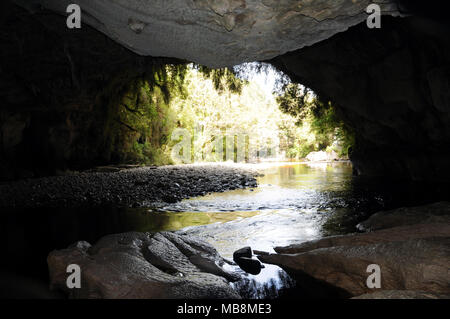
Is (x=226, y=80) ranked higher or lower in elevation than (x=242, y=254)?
higher

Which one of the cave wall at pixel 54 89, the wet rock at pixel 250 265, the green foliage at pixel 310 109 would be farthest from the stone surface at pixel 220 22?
the green foliage at pixel 310 109

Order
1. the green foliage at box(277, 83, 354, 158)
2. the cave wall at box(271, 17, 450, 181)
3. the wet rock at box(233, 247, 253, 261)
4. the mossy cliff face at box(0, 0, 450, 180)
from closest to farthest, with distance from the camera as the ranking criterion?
the mossy cliff face at box(0, 0, 450, 180) → the wet rock at box(233, 247, 253, 261) → the cave wall at box(271, 17, 450, 181) → the green foliage at box(277, 83, 354, 158)

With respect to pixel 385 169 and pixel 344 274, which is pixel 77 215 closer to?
pixel 344 274

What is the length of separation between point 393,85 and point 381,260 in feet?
26.8

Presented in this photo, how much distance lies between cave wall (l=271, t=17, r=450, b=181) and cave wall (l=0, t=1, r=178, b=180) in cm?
573

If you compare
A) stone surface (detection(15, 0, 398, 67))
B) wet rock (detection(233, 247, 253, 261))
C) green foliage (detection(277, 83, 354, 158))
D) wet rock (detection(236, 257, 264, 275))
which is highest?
green foliage (detection(277, 83, 354, 158))

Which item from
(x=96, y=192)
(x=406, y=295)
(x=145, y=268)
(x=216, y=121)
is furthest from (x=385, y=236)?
(x=216, y=121)

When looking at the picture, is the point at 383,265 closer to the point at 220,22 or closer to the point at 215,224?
the point at 220,22

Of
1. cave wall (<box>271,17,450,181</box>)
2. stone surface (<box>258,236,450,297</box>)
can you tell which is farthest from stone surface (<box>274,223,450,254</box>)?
cave wall (<box>271,17,450,181</box>)

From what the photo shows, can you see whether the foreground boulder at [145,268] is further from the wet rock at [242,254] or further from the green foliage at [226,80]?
the green foliage at [226,80]

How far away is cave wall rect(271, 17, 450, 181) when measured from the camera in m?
7.29

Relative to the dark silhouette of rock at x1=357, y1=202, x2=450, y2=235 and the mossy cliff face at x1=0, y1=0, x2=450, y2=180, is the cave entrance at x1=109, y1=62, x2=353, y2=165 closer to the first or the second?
the mossy cliff face at x1=0, y1=0, x2=450, y2=180

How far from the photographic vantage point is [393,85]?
28.8 feet

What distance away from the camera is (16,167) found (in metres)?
11.2
